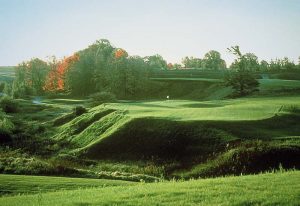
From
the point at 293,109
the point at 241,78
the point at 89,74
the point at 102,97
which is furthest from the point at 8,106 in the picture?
the point at 293,109

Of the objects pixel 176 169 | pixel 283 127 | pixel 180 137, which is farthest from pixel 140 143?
pixel 283 127

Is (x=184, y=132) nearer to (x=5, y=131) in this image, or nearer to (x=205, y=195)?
(x=5, y=131)

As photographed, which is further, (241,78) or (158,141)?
(241,78)

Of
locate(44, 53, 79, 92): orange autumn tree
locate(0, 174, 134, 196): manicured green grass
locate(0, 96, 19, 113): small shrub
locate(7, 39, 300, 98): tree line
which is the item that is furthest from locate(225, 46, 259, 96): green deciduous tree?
locate(44, 53, 79, 92): orange autumn tree

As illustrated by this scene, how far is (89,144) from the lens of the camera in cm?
4912

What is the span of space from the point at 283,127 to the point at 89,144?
74.9 feet

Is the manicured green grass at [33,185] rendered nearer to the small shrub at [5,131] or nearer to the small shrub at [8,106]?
the small shrub at [5,131]

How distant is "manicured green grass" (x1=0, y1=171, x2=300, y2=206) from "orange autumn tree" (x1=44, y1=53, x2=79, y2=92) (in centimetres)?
12523

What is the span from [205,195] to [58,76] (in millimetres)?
136520

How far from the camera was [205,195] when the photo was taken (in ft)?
51.9

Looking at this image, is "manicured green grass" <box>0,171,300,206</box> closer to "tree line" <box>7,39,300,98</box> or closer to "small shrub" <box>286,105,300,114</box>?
"small shrub" <box>286,105,300,114</box>

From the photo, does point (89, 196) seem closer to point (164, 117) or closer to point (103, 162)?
point (103, 162)

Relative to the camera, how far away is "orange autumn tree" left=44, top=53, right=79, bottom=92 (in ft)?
467

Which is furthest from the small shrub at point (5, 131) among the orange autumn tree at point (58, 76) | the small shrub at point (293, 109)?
the orange autumn tree at point (58, 76)
